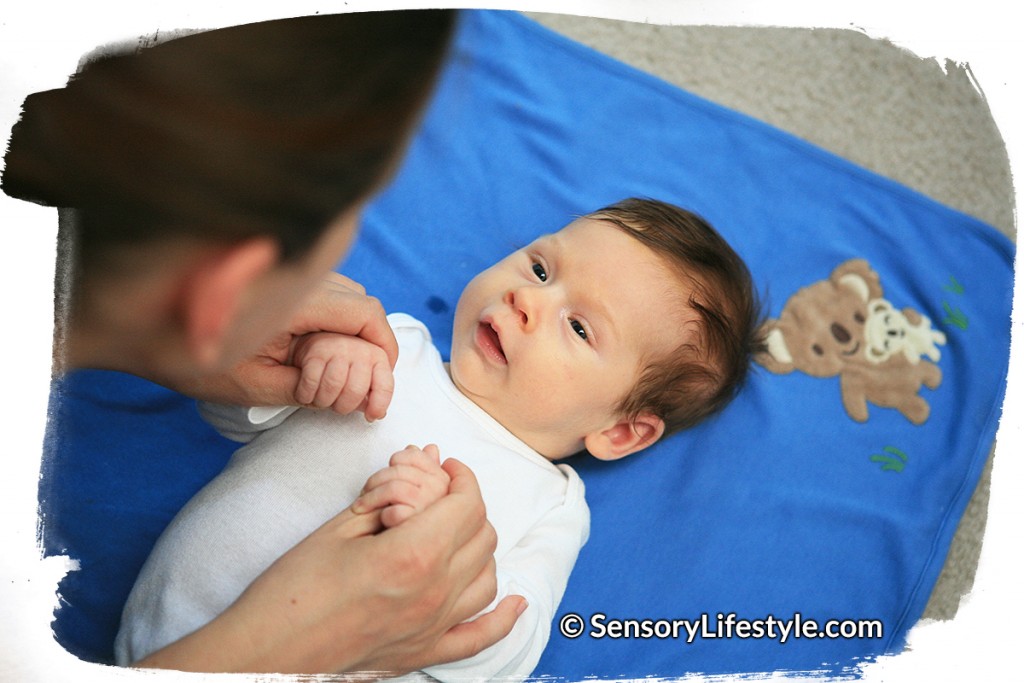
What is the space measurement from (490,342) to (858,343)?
0.66 meters

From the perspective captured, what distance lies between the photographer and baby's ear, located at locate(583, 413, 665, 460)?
4.07 ft

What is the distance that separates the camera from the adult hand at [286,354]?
1032 mm

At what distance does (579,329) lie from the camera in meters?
1.19

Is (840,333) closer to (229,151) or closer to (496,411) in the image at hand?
(496,411)

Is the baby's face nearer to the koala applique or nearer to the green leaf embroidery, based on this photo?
the koala applique

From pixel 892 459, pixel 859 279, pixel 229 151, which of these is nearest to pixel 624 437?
pixel 892 459

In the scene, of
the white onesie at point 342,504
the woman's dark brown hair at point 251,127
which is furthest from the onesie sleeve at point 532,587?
the woman's dark brown hair at point 251,127

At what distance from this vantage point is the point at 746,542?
4.29 feet

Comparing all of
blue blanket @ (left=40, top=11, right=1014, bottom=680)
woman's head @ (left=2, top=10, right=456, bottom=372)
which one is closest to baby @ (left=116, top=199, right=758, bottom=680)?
blue blanket @ (left=40, top=11, right=1014, bottom=680)

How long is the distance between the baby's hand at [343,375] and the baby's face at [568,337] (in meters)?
0.16

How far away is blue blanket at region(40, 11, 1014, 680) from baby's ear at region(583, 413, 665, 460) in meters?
0.06

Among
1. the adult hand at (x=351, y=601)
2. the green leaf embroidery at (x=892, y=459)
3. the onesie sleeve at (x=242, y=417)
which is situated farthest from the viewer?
the green leaf embroidery at (x=892, y=459)

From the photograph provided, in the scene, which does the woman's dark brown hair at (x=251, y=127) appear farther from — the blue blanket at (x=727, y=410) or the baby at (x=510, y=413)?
the blue blanket at (x=727, y=410)

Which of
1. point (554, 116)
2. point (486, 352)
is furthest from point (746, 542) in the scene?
point (554, 116)
